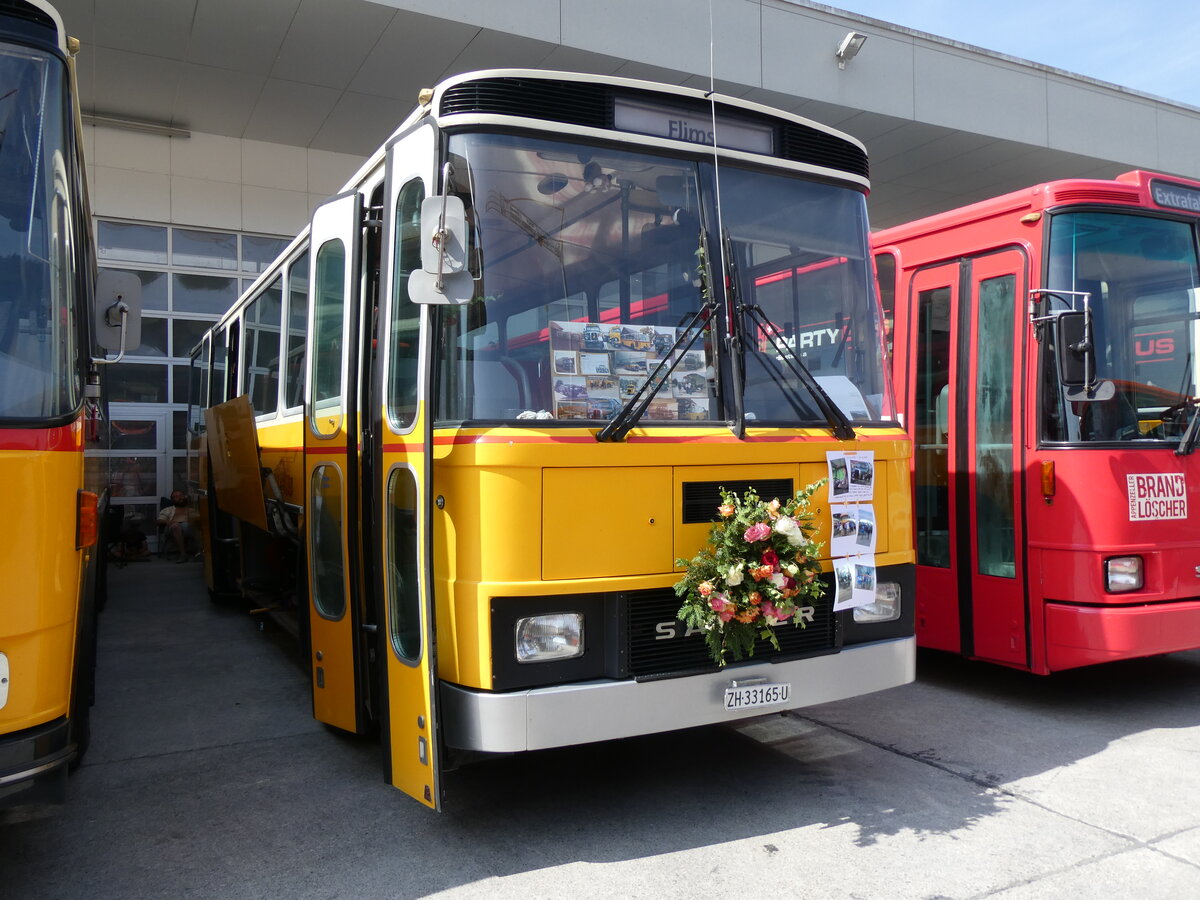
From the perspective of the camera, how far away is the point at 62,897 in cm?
359

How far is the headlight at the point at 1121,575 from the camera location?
5418 millimetres

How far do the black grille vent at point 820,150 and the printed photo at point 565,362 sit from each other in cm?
157

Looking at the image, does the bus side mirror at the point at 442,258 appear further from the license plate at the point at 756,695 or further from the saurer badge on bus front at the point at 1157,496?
the saurer badge on bus front at the point at 1157,496

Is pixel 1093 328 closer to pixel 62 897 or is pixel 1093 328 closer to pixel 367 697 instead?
pixel 367 697

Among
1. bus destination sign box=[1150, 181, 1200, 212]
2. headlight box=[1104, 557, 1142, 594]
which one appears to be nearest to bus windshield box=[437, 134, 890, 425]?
headlight box=[1104, 557, 1142, 594]

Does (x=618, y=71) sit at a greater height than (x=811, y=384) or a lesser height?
greater

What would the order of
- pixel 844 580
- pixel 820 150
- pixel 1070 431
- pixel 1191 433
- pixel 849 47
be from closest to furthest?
pixel 844 580, pixel 820 150, pixel 1070 431, pixel 1191 433, pixel 849 47

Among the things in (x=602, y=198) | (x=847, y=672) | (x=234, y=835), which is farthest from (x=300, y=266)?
(x=847, y=672)

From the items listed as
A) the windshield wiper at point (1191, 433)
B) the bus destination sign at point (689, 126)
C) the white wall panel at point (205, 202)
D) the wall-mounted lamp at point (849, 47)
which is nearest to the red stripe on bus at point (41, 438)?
the bus destination sign at point (689, 126)

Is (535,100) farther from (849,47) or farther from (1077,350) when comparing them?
(849,47)

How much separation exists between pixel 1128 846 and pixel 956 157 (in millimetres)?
13087

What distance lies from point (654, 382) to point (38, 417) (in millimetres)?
2232

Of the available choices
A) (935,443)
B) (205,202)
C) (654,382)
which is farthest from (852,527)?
(205,202)

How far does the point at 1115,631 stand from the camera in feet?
17.5
